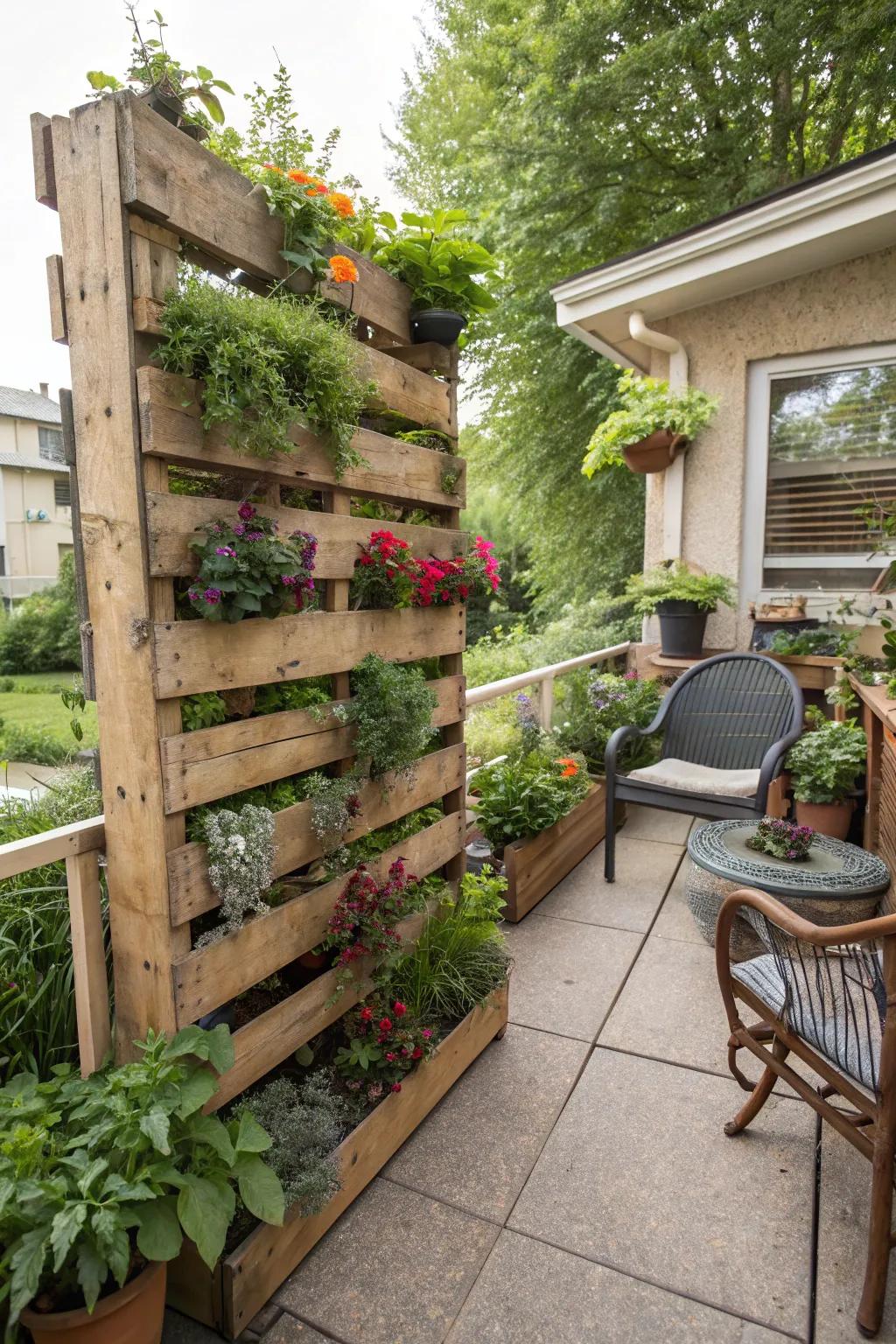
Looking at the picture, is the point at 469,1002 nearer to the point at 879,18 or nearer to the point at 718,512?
the point at 718,512

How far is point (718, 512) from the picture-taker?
4543 mm

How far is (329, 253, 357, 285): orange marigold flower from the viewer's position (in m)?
1.71

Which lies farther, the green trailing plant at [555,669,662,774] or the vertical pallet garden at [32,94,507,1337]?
the green trailing plant at [555,669,662,774]

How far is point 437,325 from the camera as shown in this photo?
2215 mm

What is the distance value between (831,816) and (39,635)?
47.9ft

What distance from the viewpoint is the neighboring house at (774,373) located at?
3941mm

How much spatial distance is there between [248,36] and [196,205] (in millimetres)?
1097

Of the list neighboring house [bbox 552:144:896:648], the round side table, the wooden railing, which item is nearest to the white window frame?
neighboring house [bbox 552:144:896:648]

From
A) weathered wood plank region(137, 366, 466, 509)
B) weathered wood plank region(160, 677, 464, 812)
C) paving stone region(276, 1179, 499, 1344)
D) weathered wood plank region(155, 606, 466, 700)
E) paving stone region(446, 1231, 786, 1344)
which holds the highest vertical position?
weathered wood plank region(137, 366, 466, 509)

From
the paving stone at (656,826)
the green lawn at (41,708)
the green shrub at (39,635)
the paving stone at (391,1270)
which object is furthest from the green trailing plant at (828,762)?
the green shrub at (39,635)

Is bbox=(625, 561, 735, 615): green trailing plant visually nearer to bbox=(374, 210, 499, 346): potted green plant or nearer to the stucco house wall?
the stucco house wall

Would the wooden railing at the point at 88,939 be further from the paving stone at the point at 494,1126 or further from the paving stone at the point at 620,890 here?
the paving stone at the point at 620,890

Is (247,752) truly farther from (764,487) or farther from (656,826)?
Answer: (764,487)

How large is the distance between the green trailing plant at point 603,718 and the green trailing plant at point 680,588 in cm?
53
